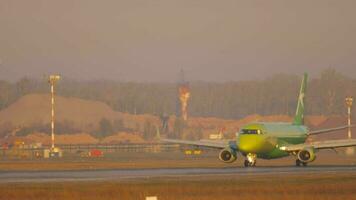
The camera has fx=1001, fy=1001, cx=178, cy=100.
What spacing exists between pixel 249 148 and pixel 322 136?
110 m

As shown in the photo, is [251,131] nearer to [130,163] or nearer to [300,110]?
[300,110]

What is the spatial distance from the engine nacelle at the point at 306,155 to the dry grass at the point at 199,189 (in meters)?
23.2

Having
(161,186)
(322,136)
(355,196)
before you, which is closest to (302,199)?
(355,196)

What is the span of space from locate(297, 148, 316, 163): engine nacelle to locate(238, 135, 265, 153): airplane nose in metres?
3.57

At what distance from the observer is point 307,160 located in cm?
8525

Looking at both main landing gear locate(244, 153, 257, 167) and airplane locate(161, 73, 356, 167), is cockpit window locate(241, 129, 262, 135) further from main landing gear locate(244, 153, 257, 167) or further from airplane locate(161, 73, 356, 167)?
main landing gear locate(244, 153, 257, 167)

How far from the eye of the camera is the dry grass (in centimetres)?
4784

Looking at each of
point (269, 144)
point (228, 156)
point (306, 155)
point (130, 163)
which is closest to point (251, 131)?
point (269, 144)

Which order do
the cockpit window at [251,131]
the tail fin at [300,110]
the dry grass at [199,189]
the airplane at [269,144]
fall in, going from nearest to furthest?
the dry grass at [199,189], the airplane at [269,144], the cockpit window at [251,131], the tail fin at [300,110]

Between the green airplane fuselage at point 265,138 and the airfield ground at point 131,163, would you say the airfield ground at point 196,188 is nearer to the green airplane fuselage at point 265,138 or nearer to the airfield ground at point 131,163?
the green airplane fuselage at point 265,138

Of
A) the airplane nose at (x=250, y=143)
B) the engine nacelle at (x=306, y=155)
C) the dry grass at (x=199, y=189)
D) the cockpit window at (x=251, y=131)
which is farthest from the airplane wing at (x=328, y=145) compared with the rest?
the dry grass at (x=199, y=189)

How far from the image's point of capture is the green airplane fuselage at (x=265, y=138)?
8469 centimetres

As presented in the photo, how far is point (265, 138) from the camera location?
281 ft

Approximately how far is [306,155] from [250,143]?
5.03 m
